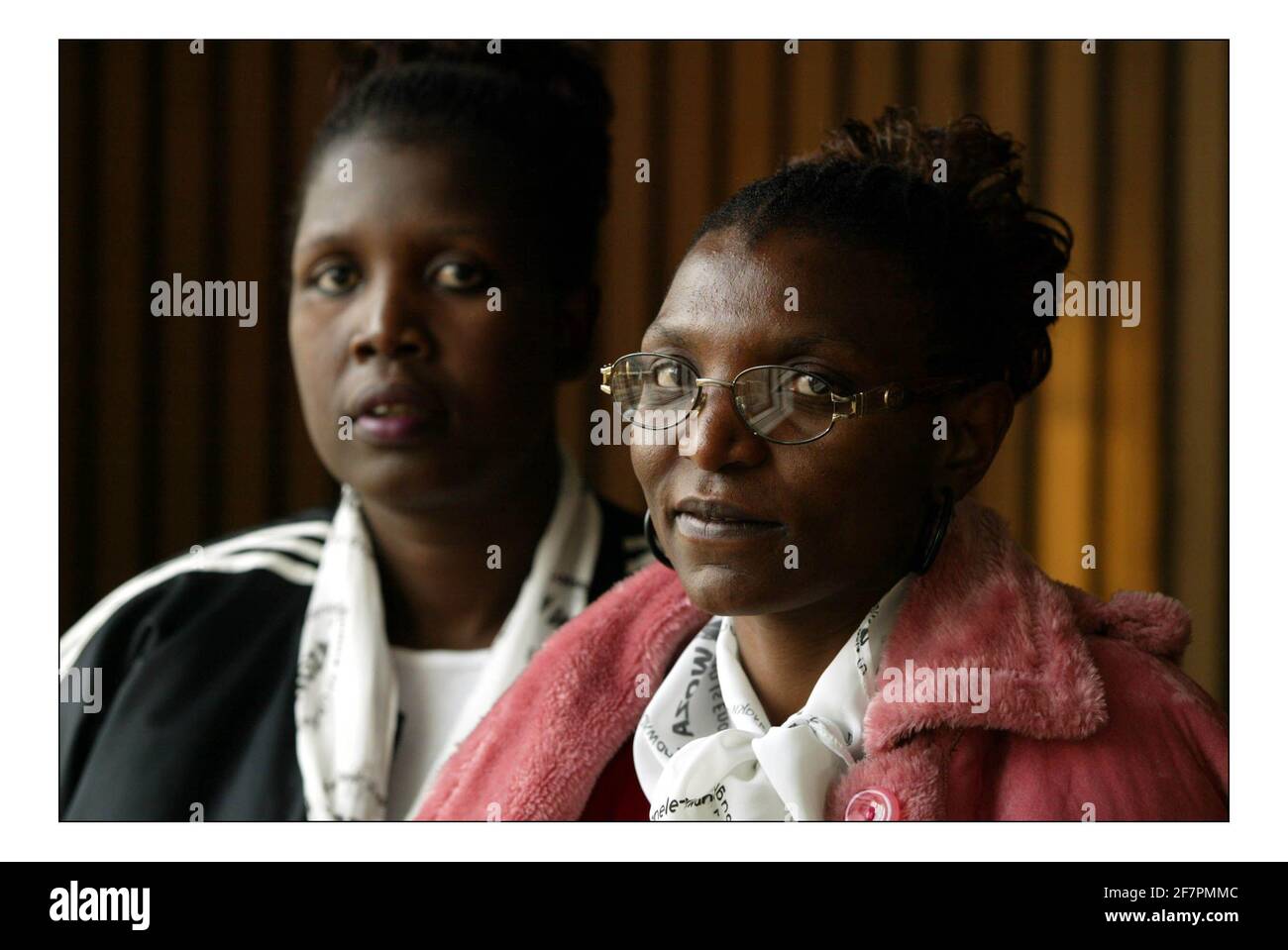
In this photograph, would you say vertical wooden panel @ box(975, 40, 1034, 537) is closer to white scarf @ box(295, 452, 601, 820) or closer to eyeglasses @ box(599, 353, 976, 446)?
eyeglasses @ box(599, 353, 976, 446)

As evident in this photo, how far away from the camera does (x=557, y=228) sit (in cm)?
117

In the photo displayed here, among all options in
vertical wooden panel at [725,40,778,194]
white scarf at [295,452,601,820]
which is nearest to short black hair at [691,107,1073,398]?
vertical wooden panel at [725,40,778,194]

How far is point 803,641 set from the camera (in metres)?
0.81

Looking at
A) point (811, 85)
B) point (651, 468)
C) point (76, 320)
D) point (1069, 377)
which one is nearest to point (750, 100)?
point (811, 85)

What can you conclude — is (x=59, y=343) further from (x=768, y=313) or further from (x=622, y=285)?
(x=768, y=313)

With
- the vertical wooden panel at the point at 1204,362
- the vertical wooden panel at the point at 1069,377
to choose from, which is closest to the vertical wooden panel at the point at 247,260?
the vertical wooden panel at the point at 1069,377

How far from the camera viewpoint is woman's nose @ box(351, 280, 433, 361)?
3.71 ft

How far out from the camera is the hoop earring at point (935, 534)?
0.80 metres

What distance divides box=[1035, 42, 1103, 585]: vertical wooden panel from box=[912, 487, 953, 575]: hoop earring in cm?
28

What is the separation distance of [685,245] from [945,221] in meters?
0.22

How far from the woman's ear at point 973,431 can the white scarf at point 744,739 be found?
8cm

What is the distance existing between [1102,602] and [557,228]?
60 centimetres
